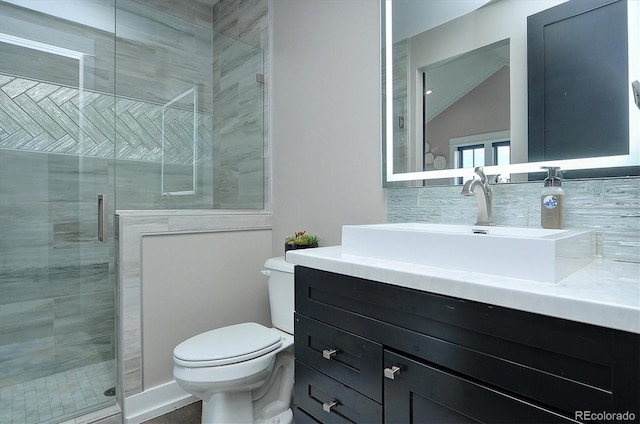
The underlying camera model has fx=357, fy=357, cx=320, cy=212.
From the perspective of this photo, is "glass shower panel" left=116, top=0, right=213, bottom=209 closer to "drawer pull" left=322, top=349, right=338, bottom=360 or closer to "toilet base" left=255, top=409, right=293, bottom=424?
"toilet base" left=255, top=409, right=293, bottom=424

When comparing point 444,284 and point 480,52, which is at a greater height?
point 480,52

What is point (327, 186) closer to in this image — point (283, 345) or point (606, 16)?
point (283, 345)

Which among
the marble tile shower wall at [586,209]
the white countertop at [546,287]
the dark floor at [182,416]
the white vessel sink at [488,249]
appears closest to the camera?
the white countertop at [546,287]

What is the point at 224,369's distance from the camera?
136cm

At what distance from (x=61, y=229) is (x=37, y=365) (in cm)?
68

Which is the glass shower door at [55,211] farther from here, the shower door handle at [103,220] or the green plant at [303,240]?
the green plant at [303,240]

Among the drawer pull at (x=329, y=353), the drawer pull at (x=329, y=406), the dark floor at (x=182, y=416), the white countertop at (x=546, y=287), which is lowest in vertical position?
the dark floor at (x=182, y=416)

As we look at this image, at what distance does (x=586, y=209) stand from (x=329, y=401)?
948 millimetres

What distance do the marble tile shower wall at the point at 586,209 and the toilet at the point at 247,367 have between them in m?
0.78

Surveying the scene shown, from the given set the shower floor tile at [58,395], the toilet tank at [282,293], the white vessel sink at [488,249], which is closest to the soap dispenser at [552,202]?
the white vessel sink at [488,249]

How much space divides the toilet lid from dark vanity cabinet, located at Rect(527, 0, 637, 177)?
124cm

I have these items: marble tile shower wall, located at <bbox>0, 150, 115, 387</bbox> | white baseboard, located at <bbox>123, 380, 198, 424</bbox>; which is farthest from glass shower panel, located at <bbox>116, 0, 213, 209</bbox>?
white baseboard, located at <bbox>123, 380, 198, 424</bbox>

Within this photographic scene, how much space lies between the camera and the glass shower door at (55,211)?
5.71 feet

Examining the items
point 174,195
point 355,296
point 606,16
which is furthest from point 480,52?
point 174,195
